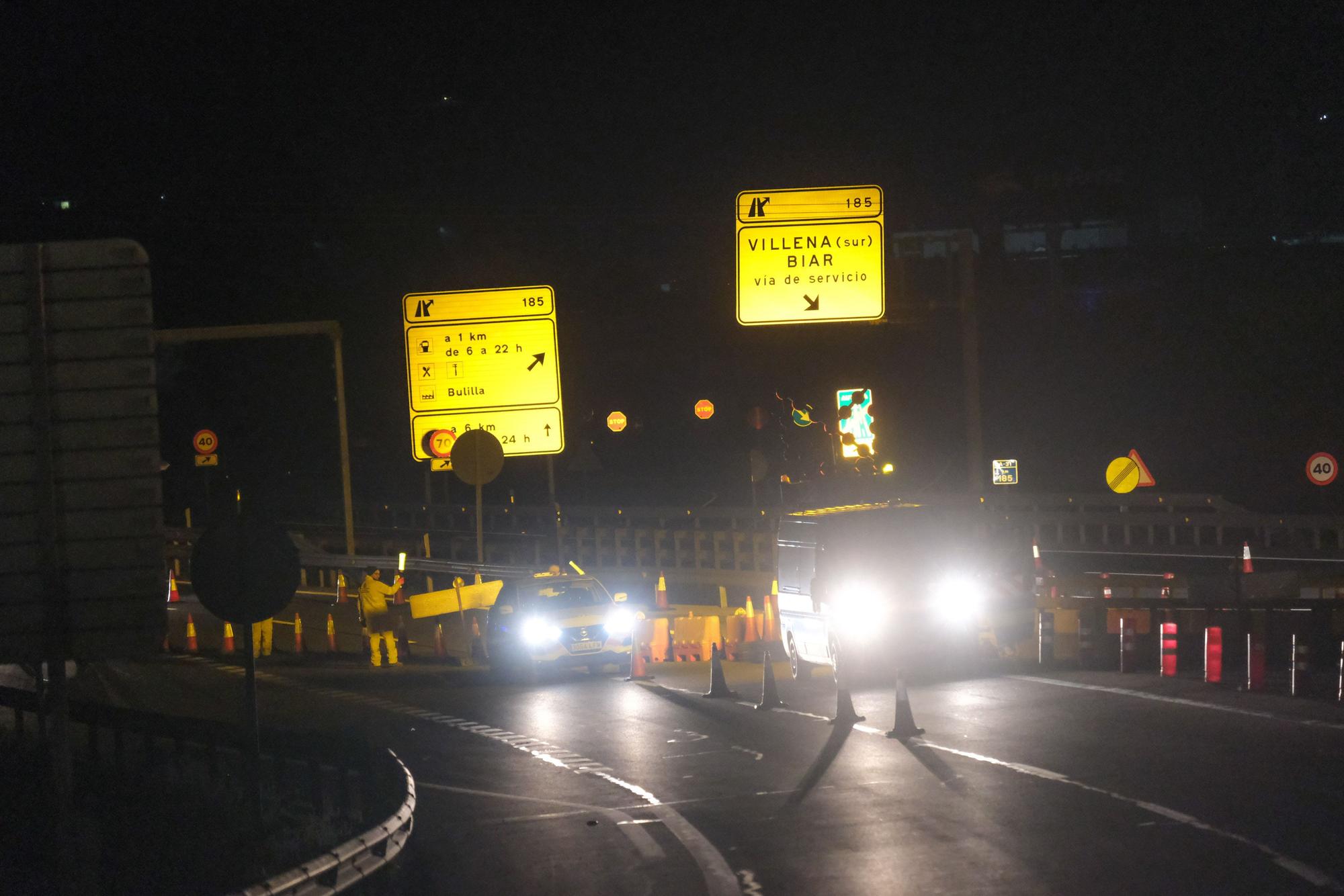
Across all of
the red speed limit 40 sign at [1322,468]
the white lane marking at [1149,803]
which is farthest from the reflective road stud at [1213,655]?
the red speed limit 40 sign at [1322,468]

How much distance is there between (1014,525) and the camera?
66.3ft

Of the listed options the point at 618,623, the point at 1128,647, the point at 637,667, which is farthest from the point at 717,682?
the point at 1128,647

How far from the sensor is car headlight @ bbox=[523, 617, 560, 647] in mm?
21125

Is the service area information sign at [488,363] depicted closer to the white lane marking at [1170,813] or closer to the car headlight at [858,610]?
the car headlight at [858,610]

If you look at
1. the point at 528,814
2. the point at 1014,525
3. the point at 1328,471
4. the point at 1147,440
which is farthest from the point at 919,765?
the point at 1147,440

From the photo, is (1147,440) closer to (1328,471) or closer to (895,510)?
(1328,471)

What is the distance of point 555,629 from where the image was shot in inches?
832

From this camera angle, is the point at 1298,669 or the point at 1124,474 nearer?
the point at 1298,669

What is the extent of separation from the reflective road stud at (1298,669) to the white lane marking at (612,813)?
8371 mm

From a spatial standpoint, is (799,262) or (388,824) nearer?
(388,824)

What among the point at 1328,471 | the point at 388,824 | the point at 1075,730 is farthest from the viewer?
the point at 1328,471

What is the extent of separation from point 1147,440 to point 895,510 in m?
32.2

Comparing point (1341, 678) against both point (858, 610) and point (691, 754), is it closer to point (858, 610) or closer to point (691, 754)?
point (858, 610)

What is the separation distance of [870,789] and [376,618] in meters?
14.8
